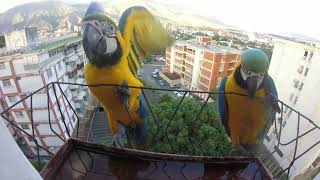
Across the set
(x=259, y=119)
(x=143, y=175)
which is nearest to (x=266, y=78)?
(x=259, y=119)

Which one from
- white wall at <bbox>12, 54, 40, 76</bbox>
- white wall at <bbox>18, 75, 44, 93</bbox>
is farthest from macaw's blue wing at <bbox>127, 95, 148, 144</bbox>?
white wall at <bbox>18, 75, 44, 93</bbox>

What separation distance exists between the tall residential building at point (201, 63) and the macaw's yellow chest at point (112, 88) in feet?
21.3

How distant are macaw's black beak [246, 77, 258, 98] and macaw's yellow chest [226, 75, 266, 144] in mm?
56

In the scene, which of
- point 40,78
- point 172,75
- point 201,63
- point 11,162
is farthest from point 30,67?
point 172,75

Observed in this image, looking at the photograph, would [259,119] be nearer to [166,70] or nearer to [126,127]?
[126,127]

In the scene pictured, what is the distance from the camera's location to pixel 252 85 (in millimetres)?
2740

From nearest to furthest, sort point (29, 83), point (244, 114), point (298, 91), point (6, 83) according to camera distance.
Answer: point (244, 114)
point (29, 83)
point (6, 83)
point (298, 91)

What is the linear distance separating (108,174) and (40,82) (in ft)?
18.0

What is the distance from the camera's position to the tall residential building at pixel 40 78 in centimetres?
654

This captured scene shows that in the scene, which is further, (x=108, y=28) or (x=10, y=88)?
(x=10, y=88)

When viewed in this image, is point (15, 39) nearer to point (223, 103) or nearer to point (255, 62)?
point (223, 103)

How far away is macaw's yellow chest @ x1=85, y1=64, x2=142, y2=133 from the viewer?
2.81 metres

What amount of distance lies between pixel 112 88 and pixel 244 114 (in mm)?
1598

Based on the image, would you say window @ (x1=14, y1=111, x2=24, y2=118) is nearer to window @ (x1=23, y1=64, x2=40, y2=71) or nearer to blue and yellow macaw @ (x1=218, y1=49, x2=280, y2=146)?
window @ (x1=23, y1=64, x2=40, y2=71)
